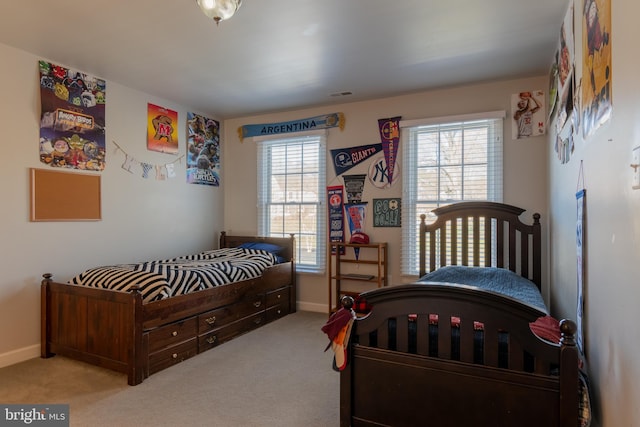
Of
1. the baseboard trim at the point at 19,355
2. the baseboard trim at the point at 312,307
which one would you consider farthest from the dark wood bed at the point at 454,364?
the baseboard trim at the point at 19,355

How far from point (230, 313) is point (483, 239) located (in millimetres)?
2460

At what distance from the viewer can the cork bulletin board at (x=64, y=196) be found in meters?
2.99

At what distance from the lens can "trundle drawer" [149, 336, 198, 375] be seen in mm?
2627

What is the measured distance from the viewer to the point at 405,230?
392cm

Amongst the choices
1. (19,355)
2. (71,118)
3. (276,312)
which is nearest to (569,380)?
(276,312)

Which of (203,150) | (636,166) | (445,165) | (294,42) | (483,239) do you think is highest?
(294,42)

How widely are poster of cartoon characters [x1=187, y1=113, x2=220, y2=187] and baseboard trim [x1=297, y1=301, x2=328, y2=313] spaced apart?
1938mm

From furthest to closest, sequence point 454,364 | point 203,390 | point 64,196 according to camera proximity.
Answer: point 64,196 < point 203,390 < point 454,364

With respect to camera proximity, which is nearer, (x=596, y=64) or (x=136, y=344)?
(x=596, y=64)

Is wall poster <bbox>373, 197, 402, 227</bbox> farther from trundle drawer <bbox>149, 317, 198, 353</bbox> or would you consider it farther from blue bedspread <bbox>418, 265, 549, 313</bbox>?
trundle drawer <bbox>149, 317, 198, 353</bbox>

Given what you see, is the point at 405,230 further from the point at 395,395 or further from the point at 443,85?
the point at 395,395

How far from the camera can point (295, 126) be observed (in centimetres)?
454

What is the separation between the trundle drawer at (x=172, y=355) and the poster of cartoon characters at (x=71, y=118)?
1.84 meters

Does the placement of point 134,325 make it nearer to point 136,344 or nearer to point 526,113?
point 136,344
